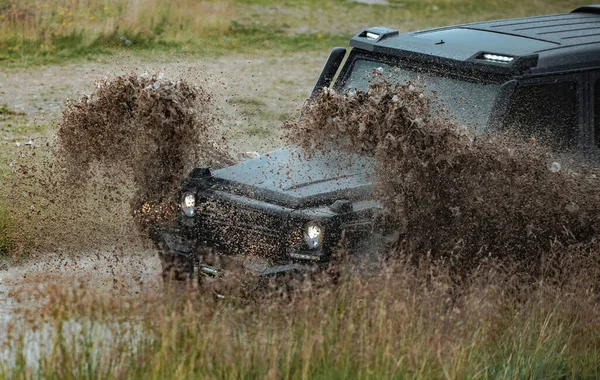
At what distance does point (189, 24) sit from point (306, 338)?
1412 cm

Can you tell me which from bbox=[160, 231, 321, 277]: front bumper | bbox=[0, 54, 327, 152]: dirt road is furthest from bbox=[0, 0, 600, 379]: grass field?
bbox=[0, 54, 327, 152]: dirt road

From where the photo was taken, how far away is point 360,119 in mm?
6996

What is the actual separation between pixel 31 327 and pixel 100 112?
273 centimetres

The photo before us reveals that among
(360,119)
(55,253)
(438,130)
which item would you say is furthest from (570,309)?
(55,253)

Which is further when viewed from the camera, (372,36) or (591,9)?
(591,9)

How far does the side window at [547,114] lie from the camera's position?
6.96 metres

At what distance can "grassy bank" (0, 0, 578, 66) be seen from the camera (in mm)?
16797

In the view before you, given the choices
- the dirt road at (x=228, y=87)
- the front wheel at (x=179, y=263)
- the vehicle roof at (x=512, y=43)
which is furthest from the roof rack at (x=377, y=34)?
the dirt road at (x=228, y=87)

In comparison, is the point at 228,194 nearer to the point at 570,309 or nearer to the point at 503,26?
the point at 570,309

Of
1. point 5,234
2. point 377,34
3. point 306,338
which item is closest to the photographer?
point 306,338

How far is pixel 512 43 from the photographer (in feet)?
24.3

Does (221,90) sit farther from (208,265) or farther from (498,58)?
(208,265)

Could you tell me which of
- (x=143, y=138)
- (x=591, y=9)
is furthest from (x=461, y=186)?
(x=591, y=9)

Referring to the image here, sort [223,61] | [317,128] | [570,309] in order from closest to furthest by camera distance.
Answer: [570,309] → [317,128] → [223,61]
